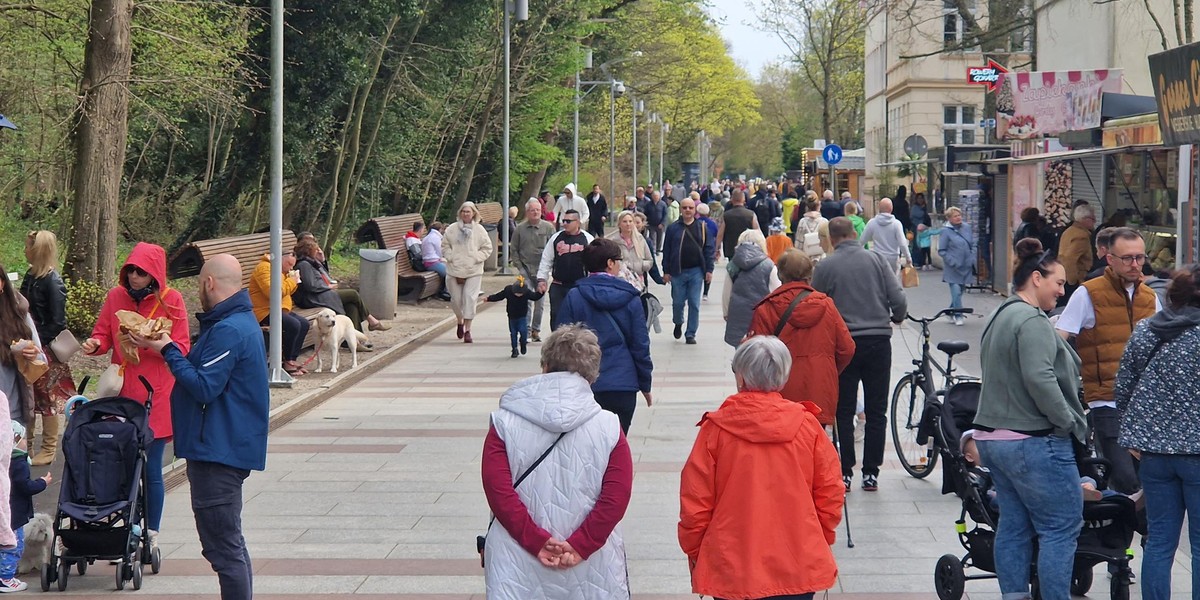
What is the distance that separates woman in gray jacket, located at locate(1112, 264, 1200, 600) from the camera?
5.54m

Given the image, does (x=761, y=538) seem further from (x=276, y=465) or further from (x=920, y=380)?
(x=276, y=465)

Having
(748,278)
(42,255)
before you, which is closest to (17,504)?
(42,255)

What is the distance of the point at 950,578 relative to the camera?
6.29 m

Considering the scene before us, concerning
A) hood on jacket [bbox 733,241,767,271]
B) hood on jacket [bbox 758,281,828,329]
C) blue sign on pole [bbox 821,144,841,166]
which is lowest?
hood on jacket [bbox 758,281,828,329]

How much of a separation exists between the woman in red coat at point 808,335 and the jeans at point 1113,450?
1442 mm

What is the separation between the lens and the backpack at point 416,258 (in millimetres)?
23875

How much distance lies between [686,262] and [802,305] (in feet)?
30.8

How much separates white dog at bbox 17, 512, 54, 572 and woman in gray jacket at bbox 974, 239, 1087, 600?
172 inches

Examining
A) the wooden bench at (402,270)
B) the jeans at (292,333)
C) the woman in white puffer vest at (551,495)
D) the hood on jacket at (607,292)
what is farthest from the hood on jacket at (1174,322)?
the wooden bench at (402,270)

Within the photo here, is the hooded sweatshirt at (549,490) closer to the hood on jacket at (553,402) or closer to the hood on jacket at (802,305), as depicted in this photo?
the hood on jacket at (553,402)

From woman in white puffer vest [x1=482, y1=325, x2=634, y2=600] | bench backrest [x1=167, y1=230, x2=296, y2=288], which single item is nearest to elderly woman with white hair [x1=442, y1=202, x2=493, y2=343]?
bench backrest [x1=167, y1=230, x2=296, y2=288]

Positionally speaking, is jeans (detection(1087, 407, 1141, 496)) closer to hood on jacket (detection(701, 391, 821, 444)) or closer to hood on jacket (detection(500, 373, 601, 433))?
hood on jacket (detection(701, 391, 821, 444))

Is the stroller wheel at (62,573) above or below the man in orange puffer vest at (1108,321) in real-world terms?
below

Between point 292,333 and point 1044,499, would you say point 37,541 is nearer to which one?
point 1044,499
